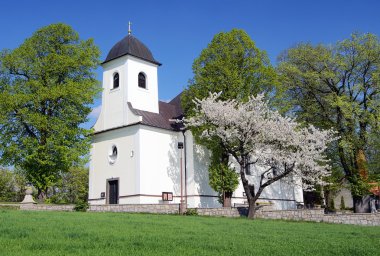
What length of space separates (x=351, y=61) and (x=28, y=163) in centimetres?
2465

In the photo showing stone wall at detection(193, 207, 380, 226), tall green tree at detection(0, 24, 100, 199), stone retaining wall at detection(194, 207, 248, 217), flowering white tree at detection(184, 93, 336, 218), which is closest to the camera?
stone wall at detection(193, 207, 380, 226)

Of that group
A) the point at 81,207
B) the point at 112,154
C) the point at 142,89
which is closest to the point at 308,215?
the point at 81,207

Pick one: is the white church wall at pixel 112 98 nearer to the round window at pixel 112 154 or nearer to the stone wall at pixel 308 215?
the round window at pixel 112 154

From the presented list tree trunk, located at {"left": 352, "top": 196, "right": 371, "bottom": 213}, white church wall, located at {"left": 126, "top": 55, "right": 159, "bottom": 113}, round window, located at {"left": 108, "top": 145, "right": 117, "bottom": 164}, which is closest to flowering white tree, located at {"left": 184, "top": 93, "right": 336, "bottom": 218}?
tree trunk, located at {"left": 352, "top": 196, "right": 371, "bottom": 213}

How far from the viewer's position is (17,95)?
2811 cm

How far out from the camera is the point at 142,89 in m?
33.6

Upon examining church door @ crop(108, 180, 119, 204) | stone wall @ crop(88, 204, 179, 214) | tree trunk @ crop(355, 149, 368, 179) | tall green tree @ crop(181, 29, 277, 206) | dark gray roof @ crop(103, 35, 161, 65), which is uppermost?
dark gray roof @ crop(103, 35, 161, 65)

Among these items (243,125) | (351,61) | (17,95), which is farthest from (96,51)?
(351,61)

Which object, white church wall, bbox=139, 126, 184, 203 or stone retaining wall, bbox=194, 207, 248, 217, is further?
white church wall, bbox=139, 126, 184, 203

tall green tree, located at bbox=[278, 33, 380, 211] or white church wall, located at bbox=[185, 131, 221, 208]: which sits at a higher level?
tall green tree, located at bbox=[278, 33, 380, 211]

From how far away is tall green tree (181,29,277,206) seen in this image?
96.5ft

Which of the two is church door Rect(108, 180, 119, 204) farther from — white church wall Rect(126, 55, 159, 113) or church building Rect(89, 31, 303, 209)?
white church wall Rect(126, 55, 159, 113)

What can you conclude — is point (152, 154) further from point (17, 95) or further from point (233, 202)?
point (17, 95)

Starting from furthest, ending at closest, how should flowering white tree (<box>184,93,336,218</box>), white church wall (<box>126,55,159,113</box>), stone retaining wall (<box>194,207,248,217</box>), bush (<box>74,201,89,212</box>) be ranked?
1. white church wall (<box>126,55,159,113</box>)
2. flowering white tree (<box>184,93,336,218</box>)
3. stone retaining wall (<box>194,207,248,217</box>)
4. bush (<box>74,201,89,212</box>)
